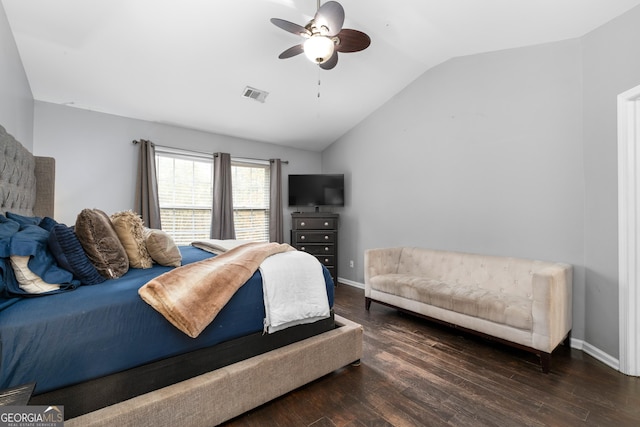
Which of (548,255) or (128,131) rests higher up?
(128,131)

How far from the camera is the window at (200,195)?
12.7 feet

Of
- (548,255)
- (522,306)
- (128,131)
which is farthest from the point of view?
(128,131)

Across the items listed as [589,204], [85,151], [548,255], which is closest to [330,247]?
[548,255]

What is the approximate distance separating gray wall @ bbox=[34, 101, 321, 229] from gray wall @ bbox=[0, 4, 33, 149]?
0.31 m

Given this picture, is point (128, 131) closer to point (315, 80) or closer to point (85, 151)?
point (85, 151)

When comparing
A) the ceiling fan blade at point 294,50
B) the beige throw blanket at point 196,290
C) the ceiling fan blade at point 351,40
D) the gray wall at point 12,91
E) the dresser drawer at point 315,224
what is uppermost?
the ceiling fan blade at point 351,40

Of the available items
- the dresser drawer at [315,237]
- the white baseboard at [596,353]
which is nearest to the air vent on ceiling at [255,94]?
the dresser drawer at [315,237]

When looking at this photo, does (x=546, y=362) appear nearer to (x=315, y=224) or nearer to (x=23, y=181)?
(x=315, y=224)

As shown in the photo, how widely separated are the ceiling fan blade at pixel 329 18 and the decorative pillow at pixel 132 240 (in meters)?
1.84

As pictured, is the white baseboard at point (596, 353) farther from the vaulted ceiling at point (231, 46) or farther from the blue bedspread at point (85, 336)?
the blue bedspread at point (85, 336)

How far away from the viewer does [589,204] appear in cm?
231

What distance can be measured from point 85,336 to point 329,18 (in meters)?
2.22

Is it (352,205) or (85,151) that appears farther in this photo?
(352,205)

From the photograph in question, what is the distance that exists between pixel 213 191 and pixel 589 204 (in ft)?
14.1
